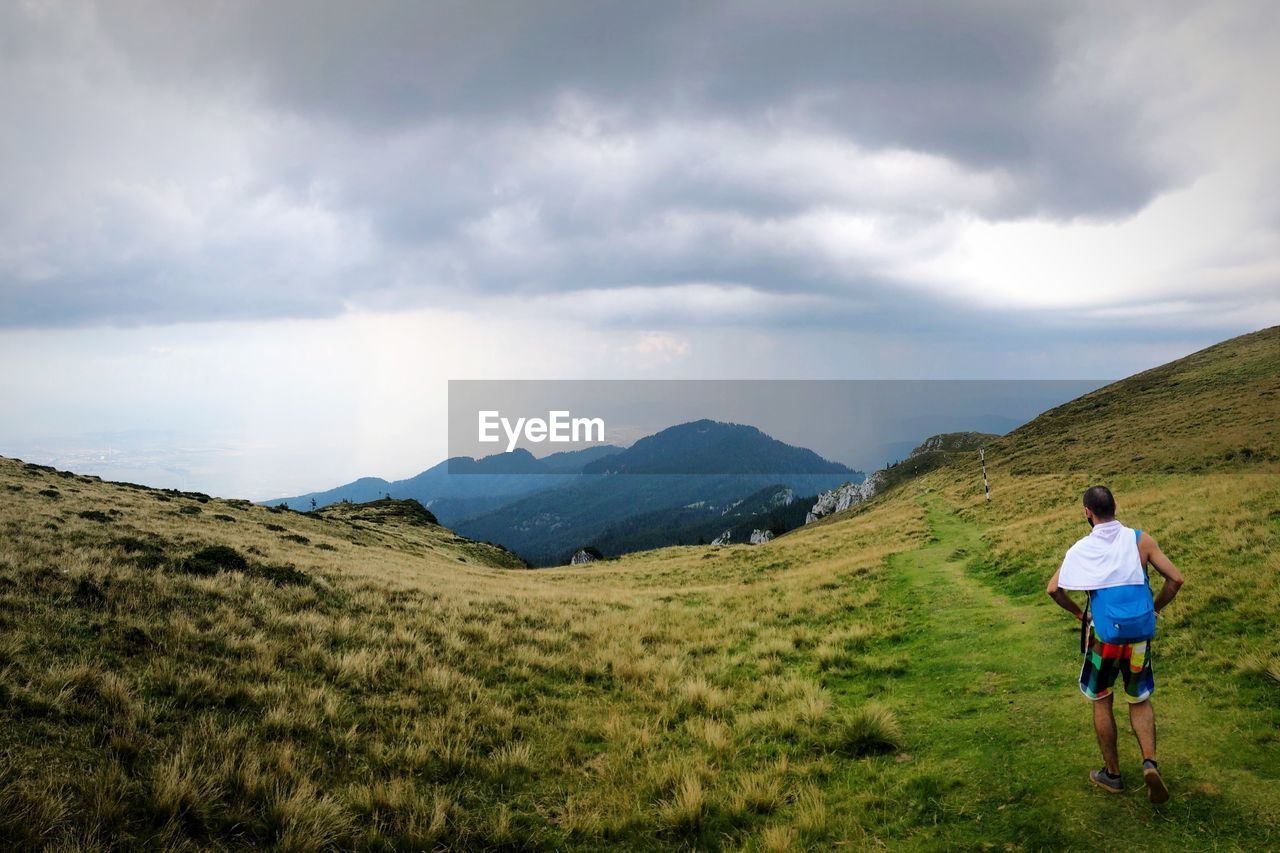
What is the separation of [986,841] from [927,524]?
36.7 meters

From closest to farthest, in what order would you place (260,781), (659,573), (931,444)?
(260,781)
(659,573)
(931,444)

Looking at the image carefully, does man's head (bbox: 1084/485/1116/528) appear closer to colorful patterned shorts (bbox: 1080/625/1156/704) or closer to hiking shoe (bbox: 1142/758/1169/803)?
colorful patterned shorts (bbox: 1080/625/1156/704)

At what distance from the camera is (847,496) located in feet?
477

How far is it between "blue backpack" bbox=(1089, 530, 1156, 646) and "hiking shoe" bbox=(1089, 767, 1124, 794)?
1.32 meters

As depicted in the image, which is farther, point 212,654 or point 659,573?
point 659,573

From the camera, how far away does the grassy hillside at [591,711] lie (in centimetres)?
538

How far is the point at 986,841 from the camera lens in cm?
528

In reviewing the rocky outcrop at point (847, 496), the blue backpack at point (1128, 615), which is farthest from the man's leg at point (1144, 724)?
the rocky outcrop at point (847, 496)

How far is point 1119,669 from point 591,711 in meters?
7.27

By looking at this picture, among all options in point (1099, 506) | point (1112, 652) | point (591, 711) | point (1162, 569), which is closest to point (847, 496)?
point (591, 711)

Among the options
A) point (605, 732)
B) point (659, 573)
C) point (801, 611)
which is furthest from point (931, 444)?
point (605, 732)

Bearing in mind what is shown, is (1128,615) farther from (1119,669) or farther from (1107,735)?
(1107,735)

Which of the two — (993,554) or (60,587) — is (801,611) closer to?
(993,554)

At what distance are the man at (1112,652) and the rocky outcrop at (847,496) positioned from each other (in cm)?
12704
